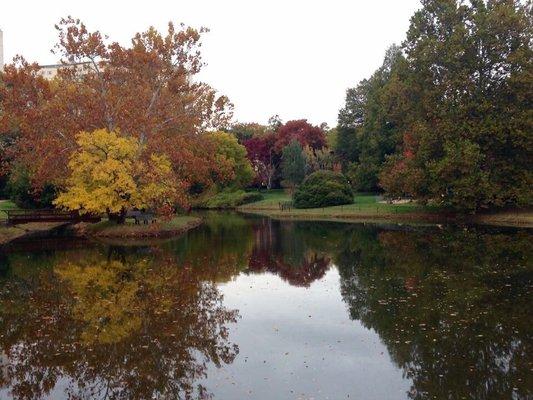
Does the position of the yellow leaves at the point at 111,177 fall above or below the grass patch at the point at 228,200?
above

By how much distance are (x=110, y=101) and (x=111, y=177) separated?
6474mm

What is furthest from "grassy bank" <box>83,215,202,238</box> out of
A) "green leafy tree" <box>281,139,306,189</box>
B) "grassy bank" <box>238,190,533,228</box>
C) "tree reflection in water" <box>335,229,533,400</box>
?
"green leafy tree" <box>281,139,306,189</box>

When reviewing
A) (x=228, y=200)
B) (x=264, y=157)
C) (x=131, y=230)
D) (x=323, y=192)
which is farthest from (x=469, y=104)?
(x=264, y=157)

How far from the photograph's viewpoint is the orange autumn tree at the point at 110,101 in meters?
37.8

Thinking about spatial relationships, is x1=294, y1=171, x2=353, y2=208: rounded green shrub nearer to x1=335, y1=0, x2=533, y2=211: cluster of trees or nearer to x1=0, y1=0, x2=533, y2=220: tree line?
x1=0, y1=0, x2=533, y2=220: tree line

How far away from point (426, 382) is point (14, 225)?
37630mm

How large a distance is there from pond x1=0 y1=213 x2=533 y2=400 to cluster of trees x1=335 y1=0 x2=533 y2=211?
17.6 metres

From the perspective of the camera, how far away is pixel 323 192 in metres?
57.7

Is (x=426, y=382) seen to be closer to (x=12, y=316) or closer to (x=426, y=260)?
→ (x=12, y=316)

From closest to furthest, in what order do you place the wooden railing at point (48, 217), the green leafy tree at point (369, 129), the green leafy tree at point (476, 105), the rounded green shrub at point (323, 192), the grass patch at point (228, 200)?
the green leafy tree at point (476, 105), the wooden railing at point (48, 217), the rounded green shrub at point (323, 192), the green leafy tree at point (369, 129), the grass patch at point (228, 200)

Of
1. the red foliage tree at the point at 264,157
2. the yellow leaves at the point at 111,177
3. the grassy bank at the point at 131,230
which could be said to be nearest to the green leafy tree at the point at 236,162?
the red foliage tree at the point at 264,157

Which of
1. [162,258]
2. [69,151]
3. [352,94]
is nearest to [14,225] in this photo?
[69,151]

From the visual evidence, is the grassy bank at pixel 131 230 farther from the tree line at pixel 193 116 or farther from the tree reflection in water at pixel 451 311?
the tree reflection in water at pixel 451 311

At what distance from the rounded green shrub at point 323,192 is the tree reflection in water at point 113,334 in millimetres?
38265
